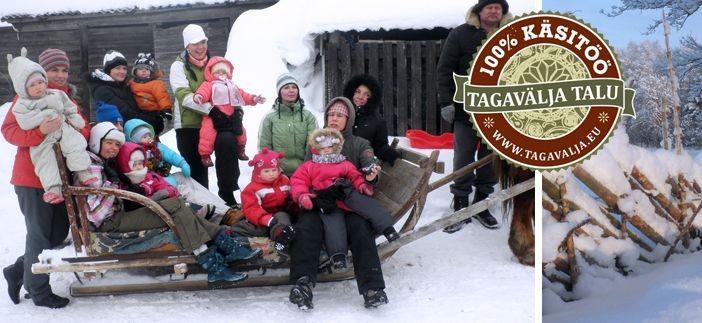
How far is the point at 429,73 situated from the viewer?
8.67ft

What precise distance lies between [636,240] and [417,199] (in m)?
0.79

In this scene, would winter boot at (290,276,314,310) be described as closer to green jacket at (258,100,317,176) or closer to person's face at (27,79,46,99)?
green jacket at (258,100,317,176)

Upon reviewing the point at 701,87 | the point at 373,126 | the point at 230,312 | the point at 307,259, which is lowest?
the point at 230,312

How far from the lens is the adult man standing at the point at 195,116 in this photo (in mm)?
2166

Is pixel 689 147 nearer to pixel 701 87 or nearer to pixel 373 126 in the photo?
pixel 701 87

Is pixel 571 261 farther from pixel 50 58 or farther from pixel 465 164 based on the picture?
pixel 50 58

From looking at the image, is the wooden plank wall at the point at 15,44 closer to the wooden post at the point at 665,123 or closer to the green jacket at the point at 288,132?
the green jacket at the point at 288,132

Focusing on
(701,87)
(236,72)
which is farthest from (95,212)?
(236,72)

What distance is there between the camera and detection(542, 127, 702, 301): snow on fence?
1.11 m

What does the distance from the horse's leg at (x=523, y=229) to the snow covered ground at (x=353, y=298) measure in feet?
0.12

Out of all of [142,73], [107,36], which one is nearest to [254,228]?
[142,73]

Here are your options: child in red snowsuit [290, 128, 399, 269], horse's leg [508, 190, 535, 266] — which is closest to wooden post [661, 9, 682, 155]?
horse's leg [508, 190, 535, 266]

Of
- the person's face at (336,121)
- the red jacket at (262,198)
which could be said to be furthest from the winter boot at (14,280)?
the person's face at (336,121)

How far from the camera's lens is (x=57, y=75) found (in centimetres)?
173
